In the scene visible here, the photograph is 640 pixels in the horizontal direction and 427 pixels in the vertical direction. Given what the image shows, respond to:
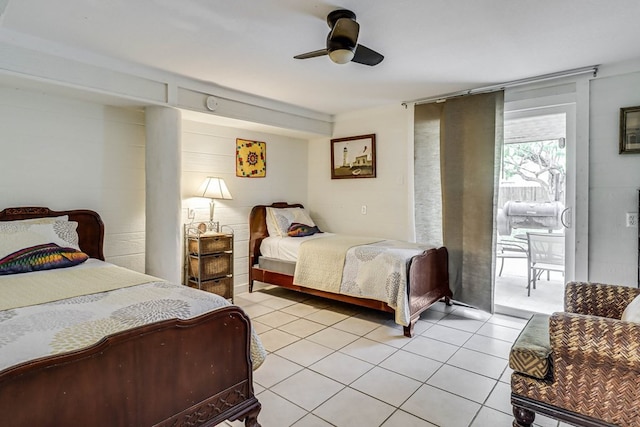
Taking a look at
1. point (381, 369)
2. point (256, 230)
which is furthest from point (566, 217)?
point (256, 230)

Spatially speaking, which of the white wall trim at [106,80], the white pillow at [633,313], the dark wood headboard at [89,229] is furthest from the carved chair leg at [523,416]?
the white wall trim at [106,80]

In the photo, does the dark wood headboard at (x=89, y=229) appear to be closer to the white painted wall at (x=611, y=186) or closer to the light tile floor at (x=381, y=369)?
the light tile floor at (x=381, y=369)

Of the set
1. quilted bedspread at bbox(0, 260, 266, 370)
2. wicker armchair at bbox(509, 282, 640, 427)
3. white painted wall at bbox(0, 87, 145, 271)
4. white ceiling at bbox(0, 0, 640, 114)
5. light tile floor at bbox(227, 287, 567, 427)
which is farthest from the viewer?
white painted wall at bbox(0, 87, 145, 271)

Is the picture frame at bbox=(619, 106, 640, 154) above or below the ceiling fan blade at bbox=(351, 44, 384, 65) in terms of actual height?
below

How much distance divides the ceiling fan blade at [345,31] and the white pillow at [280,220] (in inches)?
111

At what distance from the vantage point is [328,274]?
3773 millimetres

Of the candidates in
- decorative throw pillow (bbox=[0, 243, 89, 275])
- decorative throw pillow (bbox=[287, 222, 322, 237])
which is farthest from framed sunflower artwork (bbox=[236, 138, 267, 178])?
decorative throw pillow (bbox=[0, 243, 89, 275])

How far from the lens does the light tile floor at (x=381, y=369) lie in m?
2.04

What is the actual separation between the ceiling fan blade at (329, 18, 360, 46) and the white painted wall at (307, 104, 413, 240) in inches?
93.2

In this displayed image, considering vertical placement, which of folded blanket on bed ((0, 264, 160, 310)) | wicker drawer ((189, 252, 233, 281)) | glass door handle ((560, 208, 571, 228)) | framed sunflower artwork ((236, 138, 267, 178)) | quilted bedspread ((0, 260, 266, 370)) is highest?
framed sunflower artwork ((236, 138, 267, 178))

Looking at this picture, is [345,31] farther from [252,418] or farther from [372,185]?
[372,185]

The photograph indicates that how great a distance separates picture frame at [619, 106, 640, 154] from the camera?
300 centimetres

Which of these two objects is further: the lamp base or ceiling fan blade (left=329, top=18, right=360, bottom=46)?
the lamp base

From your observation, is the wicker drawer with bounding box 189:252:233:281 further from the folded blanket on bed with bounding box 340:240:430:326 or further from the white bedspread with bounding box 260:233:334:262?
the folded blanket on bed with bounding box 340:240:430:326
